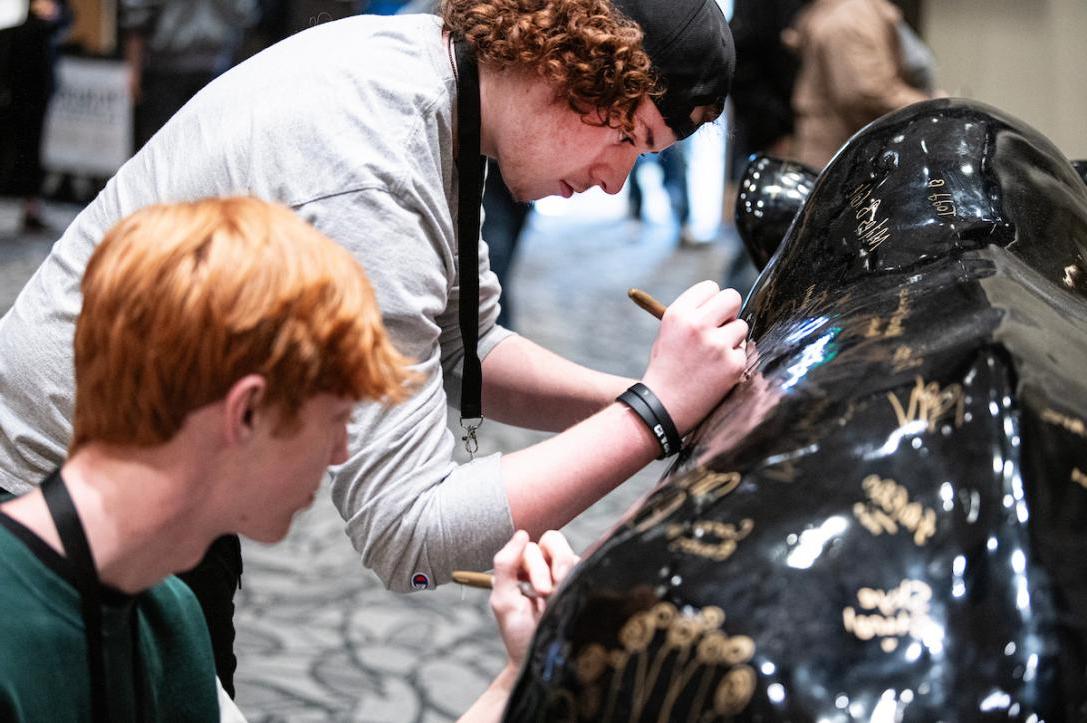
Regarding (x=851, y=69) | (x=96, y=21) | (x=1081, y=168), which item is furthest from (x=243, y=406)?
(x=96, y=21)

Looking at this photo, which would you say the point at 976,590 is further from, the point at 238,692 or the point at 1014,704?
the point at 238,692

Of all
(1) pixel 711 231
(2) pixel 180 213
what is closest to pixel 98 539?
(2) pixel 180 213

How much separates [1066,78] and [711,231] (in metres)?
3.59

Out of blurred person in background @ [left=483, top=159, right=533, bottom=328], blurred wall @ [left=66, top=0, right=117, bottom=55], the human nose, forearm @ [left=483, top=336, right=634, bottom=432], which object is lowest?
blurred wall @ [left=66, top=0, right=117, bottom=55]

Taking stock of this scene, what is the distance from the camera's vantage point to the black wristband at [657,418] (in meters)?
1.15
